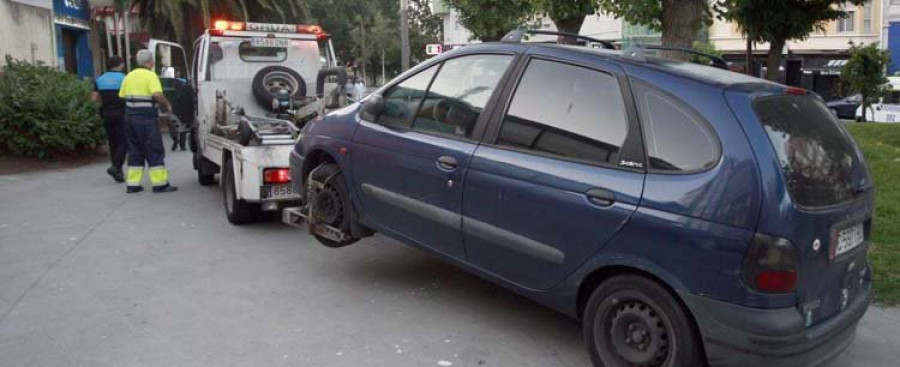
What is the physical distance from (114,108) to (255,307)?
6552mm

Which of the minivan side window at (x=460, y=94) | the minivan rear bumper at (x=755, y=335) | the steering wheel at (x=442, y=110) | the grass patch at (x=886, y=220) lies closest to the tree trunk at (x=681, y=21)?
the grass patch at (x=886, y=220)

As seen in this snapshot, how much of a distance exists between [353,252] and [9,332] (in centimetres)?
272

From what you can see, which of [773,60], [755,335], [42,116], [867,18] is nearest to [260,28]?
[42,116]

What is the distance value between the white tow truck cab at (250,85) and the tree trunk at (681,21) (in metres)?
3.63

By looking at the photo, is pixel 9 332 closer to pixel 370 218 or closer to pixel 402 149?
pixel 370 218

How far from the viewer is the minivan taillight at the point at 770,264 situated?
3223mm

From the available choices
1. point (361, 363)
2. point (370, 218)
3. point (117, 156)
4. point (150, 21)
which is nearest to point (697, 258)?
point (361, 363)

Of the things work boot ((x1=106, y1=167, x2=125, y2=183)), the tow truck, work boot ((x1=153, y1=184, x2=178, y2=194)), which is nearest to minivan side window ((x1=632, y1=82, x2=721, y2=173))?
the tow truck

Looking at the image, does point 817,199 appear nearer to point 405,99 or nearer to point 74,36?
point 405,99

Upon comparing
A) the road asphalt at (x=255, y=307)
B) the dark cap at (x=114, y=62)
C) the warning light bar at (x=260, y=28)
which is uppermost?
the warning light bar at (x=260, y=28)

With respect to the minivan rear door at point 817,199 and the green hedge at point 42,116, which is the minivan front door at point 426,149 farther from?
the green hedge at point 42,116

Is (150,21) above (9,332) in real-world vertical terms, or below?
above

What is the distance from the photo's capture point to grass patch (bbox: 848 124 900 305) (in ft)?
18.0

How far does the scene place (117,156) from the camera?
10.7 m
